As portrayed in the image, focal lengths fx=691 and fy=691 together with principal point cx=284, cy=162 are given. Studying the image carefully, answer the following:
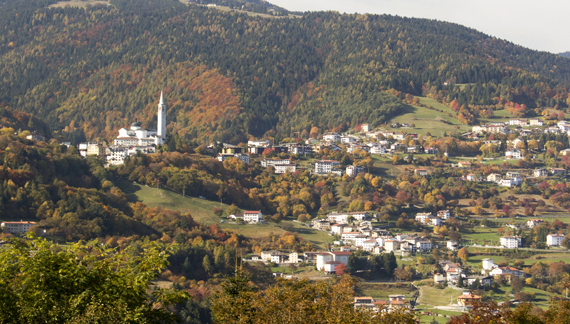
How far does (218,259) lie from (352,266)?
1552 centimetres

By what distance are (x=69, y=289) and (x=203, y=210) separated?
77.6m

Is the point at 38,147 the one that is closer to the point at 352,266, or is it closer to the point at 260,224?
the point at 260,224

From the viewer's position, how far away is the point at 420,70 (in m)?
198

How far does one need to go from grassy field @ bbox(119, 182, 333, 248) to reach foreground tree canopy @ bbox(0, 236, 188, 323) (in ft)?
225

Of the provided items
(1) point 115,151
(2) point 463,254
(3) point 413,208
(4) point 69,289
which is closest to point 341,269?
(2) point 463,254

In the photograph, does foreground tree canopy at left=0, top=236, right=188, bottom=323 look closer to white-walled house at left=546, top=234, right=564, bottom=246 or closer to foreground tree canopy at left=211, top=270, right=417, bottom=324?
foreground tree canopy at left=211, top=270, right=417, bottom=324

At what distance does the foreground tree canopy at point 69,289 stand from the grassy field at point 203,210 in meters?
68.6

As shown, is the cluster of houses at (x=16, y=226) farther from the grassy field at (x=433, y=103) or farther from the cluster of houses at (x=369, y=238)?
the grassy field at (x=433, y=103)

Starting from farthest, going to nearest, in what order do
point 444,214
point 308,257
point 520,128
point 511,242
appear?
1. point 520,128
2. point 444,214
3. point 511,242
4. point 308,257

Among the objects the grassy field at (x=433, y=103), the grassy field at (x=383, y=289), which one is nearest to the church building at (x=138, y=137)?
the grassy field at (x=383, y=289)

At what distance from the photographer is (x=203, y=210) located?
97375 millimetres

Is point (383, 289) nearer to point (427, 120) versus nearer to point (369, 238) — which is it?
point (369, 238)

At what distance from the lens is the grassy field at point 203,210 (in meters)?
91.6

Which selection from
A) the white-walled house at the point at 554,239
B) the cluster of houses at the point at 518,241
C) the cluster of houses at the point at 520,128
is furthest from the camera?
the cluster of houses at the point at 520,128
